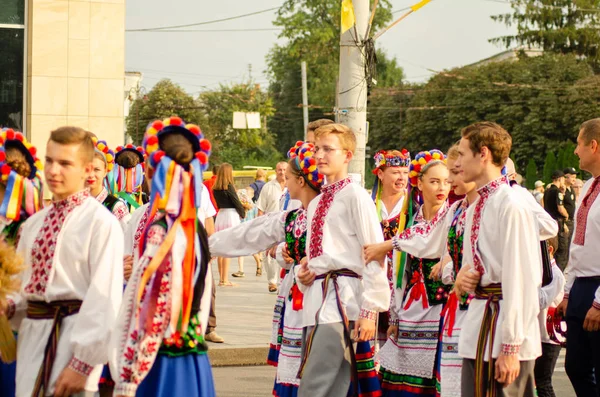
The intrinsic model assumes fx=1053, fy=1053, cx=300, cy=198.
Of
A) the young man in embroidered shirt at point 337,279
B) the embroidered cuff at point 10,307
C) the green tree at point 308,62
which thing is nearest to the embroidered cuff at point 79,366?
the embroidered cuff at point 10,307

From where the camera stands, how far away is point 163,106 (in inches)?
2196

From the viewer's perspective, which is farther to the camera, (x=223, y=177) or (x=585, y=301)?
(x=223, y=177)

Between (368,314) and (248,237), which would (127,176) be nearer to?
(248,237)

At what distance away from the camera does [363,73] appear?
13.9 metres

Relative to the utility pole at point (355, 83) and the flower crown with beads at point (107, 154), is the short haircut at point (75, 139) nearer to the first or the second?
the flower crown with beads at point (107, 154)

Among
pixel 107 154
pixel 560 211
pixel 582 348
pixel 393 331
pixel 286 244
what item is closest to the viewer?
pixel 582 348

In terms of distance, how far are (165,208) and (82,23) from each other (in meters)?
12.0

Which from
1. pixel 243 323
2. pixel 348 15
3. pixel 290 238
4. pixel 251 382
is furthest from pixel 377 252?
pixel 348 15

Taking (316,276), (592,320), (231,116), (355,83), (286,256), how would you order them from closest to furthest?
(316,276) < (592,320) < (286,256) < (355,83) < (231,116)

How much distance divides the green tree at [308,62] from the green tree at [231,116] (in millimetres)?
2872

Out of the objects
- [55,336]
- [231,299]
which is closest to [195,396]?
[55,336]

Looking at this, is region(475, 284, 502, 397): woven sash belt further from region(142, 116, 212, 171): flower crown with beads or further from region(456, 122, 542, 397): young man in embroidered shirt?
region(142, 116, 212, 171): flower crown with beads

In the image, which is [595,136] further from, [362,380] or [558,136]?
[558,136]

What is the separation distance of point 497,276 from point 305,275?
1558 millimetres
